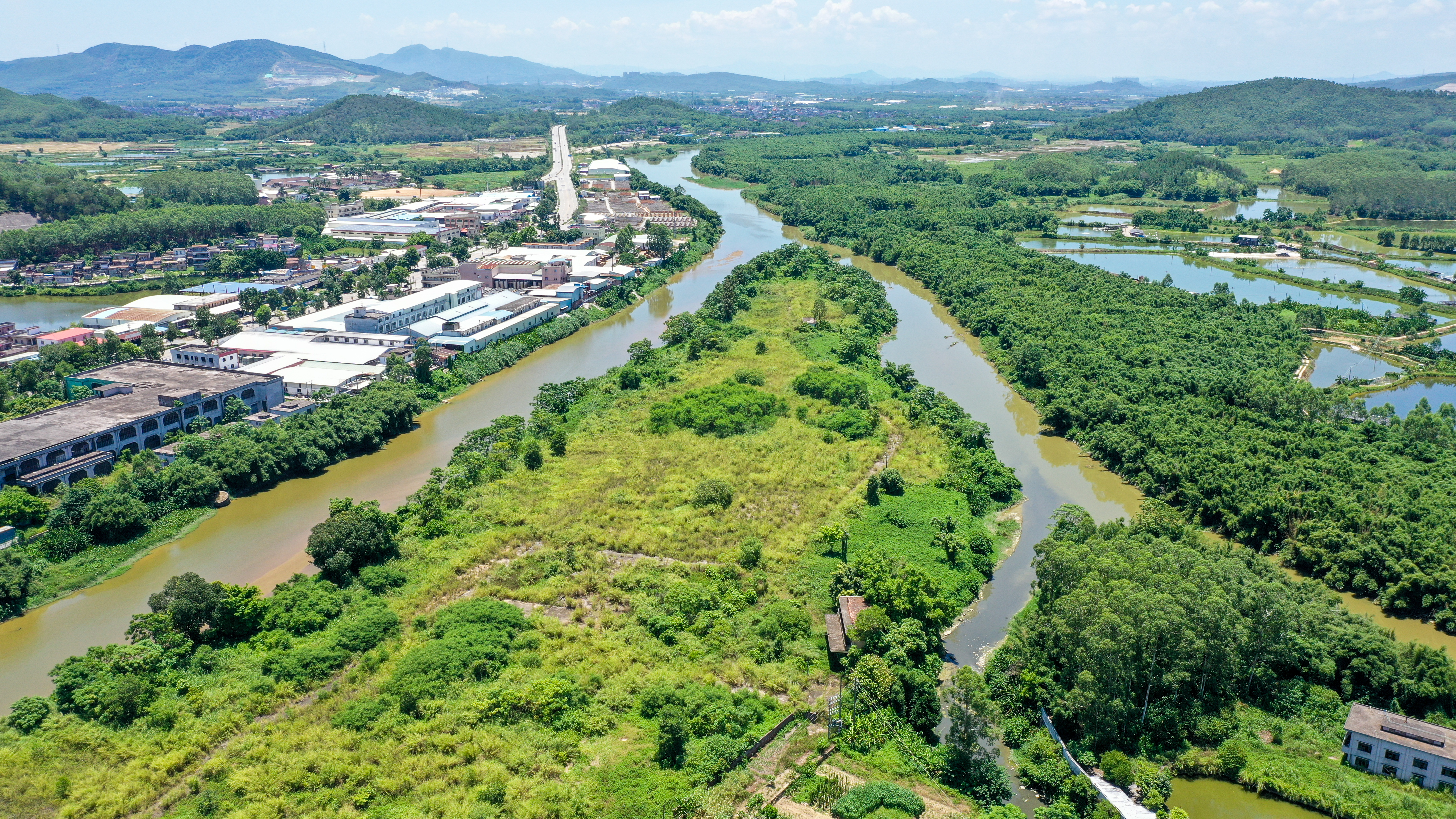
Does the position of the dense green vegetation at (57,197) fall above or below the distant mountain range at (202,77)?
below

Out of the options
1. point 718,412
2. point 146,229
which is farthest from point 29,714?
point 146,229

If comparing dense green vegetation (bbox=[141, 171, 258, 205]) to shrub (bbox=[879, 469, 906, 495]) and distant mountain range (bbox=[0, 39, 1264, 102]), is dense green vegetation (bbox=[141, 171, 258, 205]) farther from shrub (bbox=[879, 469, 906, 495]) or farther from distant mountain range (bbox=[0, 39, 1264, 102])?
distant mountain range (bbox=[0, 39, 1264, 102])

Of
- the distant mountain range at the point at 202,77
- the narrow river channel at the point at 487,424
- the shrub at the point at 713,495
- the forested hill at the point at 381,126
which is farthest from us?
the distant mountain range at the point at 202,77

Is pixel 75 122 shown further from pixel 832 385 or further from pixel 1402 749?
pixel 1402 749

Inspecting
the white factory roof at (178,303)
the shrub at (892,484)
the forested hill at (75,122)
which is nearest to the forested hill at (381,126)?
the forested hill at (75,122)

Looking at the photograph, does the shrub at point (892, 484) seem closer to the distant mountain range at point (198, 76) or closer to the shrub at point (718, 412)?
the shrub at point (718, 412)

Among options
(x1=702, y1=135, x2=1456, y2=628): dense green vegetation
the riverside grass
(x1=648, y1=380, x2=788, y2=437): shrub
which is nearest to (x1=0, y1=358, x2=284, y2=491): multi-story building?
the riverside grass
